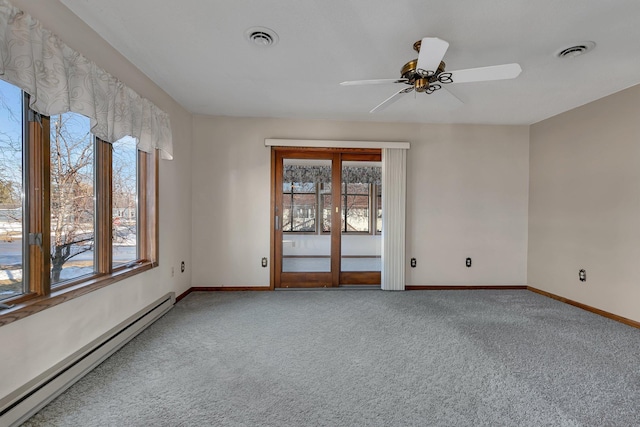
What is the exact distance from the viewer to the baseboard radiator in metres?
1.39

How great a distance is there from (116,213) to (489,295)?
4.44 metres

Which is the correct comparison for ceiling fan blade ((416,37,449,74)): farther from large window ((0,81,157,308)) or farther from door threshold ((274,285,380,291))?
door threshold ((274,285,380,291))

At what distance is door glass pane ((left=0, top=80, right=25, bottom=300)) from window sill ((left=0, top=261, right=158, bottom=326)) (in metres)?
0.10

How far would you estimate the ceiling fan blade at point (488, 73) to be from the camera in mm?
1768

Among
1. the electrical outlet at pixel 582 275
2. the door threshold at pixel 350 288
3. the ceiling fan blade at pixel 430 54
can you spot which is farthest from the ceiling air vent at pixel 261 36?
the electrical outlet at pixel 582 275

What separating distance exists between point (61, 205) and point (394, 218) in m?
3.48

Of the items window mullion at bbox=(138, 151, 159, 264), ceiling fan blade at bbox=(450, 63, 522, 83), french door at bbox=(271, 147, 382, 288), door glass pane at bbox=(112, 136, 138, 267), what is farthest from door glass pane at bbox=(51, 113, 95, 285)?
ceiling fan blade at bbox=(450, 63, 522, 83)

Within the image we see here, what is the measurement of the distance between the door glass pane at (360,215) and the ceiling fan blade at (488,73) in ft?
6.98

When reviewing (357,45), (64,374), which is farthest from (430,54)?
(64,374)

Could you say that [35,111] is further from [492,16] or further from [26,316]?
[492,16]

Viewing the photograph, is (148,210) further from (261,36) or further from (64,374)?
(261,36)

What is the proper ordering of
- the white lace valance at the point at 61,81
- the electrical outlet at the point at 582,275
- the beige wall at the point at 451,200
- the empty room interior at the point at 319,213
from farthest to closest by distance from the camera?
the beige wall at the point at 451,200 < the electrical outlet at the point at 582,275 < the empty room interior at the point at 319,213 < the white lace valance at the point at 61,81

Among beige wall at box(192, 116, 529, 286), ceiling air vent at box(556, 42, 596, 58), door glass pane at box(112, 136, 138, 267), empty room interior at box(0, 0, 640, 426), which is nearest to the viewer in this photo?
empty room interior at box(0, 0, 640, 426)

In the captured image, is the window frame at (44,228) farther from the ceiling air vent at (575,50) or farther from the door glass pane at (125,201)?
the ceiling air vent at (575,50)
